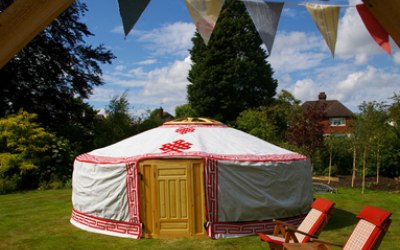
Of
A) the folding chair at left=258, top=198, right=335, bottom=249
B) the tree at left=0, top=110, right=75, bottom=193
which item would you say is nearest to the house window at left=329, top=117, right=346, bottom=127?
the tree at left=0, top=110, right=75, bottom=193

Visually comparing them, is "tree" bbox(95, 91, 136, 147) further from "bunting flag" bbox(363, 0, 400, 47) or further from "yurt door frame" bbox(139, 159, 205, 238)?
"bunting flag" bbox(363, 0, 400, 47)

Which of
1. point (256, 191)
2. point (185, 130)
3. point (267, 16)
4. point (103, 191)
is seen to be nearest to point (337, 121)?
point (185, 130)

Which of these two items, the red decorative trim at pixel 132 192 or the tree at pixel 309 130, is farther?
the tree at pixel 309 130

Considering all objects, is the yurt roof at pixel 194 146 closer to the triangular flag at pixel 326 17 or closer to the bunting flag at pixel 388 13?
the triangular flag at pixel 326 17

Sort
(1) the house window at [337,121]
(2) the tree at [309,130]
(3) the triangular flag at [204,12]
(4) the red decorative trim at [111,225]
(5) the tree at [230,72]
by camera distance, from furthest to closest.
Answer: (1) the house window at [337,121], (5) the tree at [230,72], (2) the tree at [309,130], (4) the red decorative trim at [111,225], (3) the triangular flag at [204,12]

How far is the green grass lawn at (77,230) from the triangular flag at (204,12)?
4104 millimetres

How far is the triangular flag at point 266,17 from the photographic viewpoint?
2.43m

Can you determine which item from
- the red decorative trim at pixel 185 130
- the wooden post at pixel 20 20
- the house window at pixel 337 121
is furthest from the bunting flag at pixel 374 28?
the house window at pixel 337 121

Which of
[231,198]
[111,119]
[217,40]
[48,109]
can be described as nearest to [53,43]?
[48,109]

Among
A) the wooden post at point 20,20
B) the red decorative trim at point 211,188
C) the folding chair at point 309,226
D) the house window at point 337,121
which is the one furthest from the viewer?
the house window at point 337,121

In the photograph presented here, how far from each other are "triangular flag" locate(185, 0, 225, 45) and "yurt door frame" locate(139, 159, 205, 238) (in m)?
4.04

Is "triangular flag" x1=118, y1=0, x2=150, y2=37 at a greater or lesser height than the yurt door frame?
greater

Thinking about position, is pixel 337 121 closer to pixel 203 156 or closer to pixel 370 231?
pixel 203 156

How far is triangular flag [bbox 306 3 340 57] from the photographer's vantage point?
2445 millimetres
